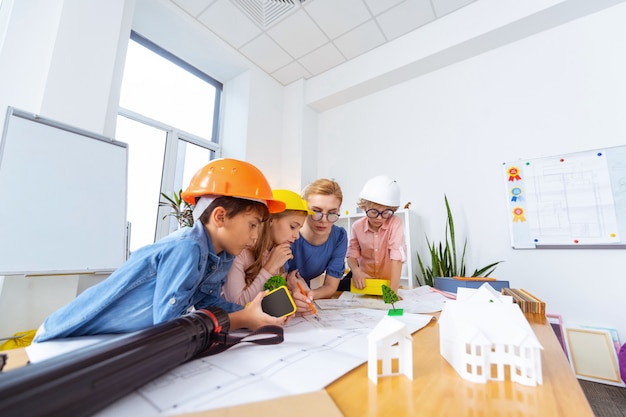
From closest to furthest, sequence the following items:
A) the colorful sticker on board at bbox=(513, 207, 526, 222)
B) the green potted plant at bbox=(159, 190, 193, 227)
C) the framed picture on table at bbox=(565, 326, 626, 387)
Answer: the framed picture on table at bbox=(565, 326, 626, 387) → the colorful sticker on board at bbox=(513, 207, 526, 222) → the green potted plant at bbox=(159, 190, 193, 227)

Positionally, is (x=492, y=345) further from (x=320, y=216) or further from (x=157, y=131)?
(x=157, y=131)

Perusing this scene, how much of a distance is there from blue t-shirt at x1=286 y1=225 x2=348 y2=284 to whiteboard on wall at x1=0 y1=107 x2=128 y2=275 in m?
1.20

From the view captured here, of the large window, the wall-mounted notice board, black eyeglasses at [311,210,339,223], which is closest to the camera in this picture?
black eyeglasses at [311,210,339,223]

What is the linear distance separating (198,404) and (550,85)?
3.08 metres

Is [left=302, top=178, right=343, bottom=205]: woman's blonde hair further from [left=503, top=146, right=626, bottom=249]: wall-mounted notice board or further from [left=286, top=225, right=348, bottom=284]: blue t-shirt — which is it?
[left=503, top=146, right=626, bottom=249]: wall-mounted notice board

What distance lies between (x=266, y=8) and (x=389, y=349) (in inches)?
117

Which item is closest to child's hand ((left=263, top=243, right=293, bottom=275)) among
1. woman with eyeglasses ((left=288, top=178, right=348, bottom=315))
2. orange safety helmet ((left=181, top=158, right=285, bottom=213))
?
woman with eyeglasses ((left=288, top=178, right=348, bottom=315))

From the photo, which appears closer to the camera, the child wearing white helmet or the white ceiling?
the child wearing white helmet

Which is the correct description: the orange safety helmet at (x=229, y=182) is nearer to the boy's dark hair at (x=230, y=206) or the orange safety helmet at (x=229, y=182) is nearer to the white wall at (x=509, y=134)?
the boy's dark hair at (x=230, y=206)

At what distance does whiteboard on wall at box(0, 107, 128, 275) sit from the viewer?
136cm

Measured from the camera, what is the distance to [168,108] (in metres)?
2.88

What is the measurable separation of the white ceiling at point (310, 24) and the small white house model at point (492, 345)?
2769 millimetres

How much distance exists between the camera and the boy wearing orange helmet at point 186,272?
0.66 metres

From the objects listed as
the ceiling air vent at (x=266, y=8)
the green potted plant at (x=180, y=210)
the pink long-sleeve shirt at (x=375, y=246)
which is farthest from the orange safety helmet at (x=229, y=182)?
the ceiling air vent at (x=266, y=8)
